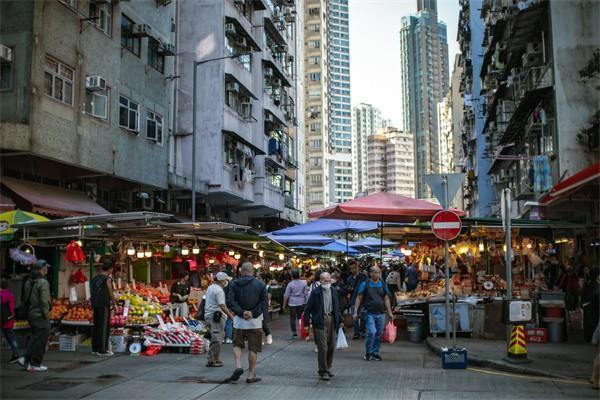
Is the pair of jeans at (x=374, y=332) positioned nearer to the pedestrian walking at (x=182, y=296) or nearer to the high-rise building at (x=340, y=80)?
the pedestrian walking at (x=182, y=296)

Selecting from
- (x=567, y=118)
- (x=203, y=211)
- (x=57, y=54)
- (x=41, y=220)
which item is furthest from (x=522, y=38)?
(x=41, y=220)

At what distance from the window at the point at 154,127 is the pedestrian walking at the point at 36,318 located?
13208 mm

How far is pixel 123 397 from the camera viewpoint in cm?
898

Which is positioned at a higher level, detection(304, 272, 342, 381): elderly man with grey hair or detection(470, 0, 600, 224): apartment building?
detection(470, 0, 600, 224): apartment building

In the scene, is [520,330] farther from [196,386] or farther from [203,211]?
[203,211]

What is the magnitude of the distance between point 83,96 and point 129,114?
297cm

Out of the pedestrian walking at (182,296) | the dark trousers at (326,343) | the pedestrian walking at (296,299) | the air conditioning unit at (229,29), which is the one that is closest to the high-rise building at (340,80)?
the air conditioning unit at (229,29)

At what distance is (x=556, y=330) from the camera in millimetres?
14758

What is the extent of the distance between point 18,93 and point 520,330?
44.5ft

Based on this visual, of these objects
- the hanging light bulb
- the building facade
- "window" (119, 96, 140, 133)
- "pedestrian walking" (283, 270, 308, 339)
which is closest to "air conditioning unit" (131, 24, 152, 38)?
"window" (119, 96, 140, 133)

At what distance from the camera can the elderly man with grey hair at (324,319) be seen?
10.5 m

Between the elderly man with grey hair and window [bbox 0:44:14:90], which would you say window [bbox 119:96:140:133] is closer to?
window [bbox 0:44:14:90]

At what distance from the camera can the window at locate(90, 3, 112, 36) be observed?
69.2ft

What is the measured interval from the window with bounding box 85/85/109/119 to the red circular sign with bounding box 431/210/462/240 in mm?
12214
